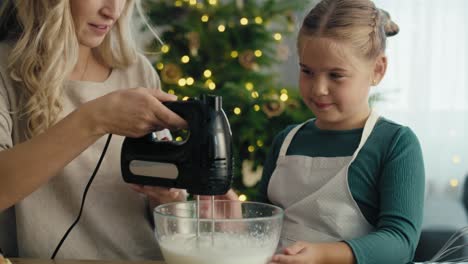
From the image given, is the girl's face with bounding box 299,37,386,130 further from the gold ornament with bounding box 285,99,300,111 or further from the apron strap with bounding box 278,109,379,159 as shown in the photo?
the gold ornament with bounding box 285,99,300,111

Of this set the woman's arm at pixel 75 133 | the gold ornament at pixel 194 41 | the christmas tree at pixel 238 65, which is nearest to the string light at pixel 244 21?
the christmas tree at pixel 238 65

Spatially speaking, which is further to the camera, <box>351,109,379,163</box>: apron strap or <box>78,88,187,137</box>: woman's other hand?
<box>351,109,379,163</box>: apron strap

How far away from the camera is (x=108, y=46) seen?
1.55 meters

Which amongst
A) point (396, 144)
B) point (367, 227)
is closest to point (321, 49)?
point (396, 144)

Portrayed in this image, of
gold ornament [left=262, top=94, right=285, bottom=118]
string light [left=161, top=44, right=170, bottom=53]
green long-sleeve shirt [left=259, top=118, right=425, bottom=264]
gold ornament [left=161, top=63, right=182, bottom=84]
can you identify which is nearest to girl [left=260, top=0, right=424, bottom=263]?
green long-sleeve shirt [left=259, top=118, right=425, bottom=264]

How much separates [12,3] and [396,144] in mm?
1012

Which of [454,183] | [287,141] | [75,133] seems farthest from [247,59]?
[75,133]

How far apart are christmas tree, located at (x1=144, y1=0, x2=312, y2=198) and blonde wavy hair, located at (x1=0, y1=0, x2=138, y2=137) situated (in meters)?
1.56

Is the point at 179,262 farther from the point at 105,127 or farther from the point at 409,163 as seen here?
the point at 409,163

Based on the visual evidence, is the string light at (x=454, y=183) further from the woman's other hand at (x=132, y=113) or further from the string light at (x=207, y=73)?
the woman's other hand at (x=132, y=113)

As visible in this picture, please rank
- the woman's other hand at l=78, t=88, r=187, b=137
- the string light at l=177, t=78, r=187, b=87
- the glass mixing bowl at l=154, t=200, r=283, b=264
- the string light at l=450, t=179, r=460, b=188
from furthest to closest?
the string light at l=450, t=179, r=460, b=188, the string light at l=177, t=78, r=187, b=87, the woman's other hand at l=78, t=88, r=187, b=137, the glass mixing bowl at l=154, t=200, r=283, b=264

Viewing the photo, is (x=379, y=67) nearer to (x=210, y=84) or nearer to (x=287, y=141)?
(x=287, y=141)

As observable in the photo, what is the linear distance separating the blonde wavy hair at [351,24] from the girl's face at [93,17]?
45 centimetres

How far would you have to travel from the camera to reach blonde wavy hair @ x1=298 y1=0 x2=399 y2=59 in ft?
4.25
